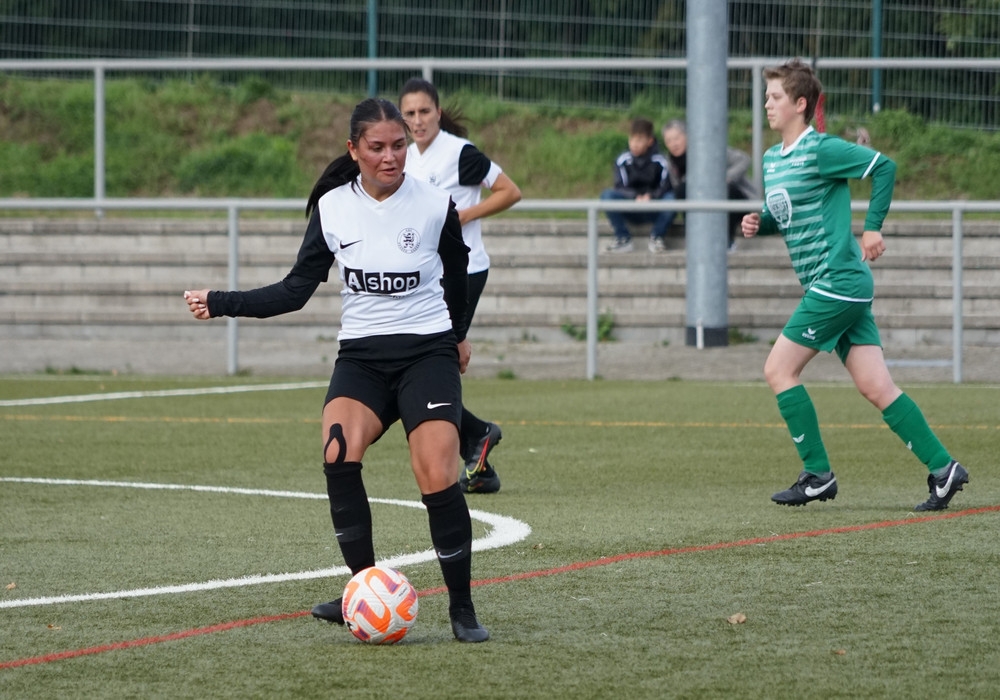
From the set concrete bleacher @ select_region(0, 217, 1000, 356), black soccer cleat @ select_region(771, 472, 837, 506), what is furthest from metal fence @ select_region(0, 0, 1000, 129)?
black soccer cleat @ select_region(771, 472, 837, 506)

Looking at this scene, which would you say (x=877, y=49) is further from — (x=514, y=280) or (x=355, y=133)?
(x=355, y=133)

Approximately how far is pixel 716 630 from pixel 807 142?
302 cm

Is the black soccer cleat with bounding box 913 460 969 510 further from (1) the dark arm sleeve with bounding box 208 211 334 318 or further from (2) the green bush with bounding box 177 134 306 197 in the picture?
(2) the green bush with bounding box 177 134 306 197

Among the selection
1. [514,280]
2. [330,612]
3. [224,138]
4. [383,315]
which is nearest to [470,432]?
[383,315]

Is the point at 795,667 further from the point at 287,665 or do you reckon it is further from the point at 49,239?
the point at 49,239

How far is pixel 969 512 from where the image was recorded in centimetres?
695

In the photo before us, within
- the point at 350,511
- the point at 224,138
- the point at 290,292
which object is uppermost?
the point at 224,138

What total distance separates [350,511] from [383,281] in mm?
681

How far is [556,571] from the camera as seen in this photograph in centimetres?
579

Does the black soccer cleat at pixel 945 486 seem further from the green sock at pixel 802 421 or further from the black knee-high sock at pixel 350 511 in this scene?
the black knee-high sock at pixel 350 511

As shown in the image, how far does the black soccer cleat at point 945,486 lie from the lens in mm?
6984

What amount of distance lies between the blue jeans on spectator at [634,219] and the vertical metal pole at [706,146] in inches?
15.7

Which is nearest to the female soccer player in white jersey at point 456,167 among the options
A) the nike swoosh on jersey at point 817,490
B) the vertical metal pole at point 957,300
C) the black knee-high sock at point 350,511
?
the nike swoosh on jersey at point 817,490

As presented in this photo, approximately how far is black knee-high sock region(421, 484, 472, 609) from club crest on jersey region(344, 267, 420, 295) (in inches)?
24.6
